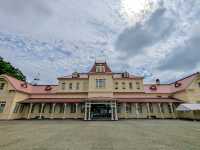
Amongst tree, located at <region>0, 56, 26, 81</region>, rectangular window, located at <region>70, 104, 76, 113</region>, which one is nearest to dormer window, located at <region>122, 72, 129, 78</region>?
rectangular window, located at <region>70, 104, 76, 113</region>

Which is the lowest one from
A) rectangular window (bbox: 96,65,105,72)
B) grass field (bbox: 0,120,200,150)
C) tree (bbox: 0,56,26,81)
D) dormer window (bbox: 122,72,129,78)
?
grass field (bbox: 0,120,200,150)

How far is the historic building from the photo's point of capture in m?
21.9

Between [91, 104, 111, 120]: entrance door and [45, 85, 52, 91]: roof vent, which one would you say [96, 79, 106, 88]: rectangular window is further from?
[45, 85, 52, 91]: roof vent

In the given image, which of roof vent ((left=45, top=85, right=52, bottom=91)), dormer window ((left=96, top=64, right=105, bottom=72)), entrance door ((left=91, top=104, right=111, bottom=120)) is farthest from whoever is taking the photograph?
roof vent ((left=45, top=85, right=52, bottom=91))

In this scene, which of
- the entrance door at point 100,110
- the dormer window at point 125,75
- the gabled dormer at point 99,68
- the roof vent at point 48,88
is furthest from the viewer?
the roof vent at point 48,88

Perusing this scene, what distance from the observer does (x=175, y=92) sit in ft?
81.9

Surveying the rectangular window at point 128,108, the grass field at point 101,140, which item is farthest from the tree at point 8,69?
the rectangular window at point 128,108

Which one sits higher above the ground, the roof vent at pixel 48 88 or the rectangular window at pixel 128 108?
the roof vent at pixel 48 88

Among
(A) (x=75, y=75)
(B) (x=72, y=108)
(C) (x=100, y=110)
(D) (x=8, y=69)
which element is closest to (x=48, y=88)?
(A) (x=75, y=75)

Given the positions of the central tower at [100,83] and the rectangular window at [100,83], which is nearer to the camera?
the central tower at [100,83]

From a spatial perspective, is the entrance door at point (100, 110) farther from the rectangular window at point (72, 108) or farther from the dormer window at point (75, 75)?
the dormer window at point (75, 75)

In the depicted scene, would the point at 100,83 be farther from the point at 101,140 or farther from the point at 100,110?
the point at 101,140

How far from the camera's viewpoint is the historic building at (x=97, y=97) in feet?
71.8

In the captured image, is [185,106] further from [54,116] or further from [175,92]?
[54,116]
